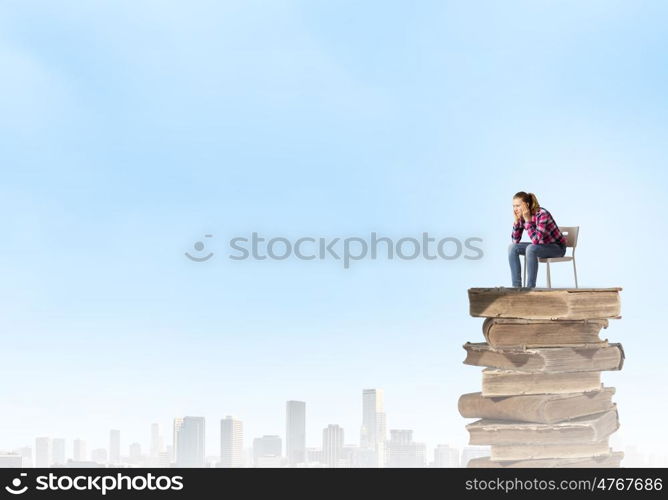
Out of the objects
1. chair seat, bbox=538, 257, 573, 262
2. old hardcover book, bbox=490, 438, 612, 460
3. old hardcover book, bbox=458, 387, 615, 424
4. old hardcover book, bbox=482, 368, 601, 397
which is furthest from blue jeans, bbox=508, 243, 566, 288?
old hardcover book, bbox=490, 438, 612, 460

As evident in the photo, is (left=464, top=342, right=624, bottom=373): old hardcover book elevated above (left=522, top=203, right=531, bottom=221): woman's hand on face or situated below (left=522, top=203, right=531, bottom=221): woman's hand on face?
below

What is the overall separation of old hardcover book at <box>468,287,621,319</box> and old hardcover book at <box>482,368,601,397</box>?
66cm

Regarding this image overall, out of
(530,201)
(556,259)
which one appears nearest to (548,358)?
(556,259)

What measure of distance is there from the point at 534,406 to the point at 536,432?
0.29 metres

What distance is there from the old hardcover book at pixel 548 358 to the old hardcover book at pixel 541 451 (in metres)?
0.84

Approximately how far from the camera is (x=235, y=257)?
507 inches

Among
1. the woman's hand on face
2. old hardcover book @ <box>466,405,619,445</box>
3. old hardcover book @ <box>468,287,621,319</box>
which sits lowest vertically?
old hardcover book @ <box>466,405,619,445</box>

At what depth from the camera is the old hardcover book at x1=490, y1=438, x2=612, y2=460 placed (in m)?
10.4

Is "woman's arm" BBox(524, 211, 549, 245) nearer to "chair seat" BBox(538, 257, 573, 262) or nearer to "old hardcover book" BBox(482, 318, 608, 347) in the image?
"chair seat" BBox(538, 257, 573, 262)
